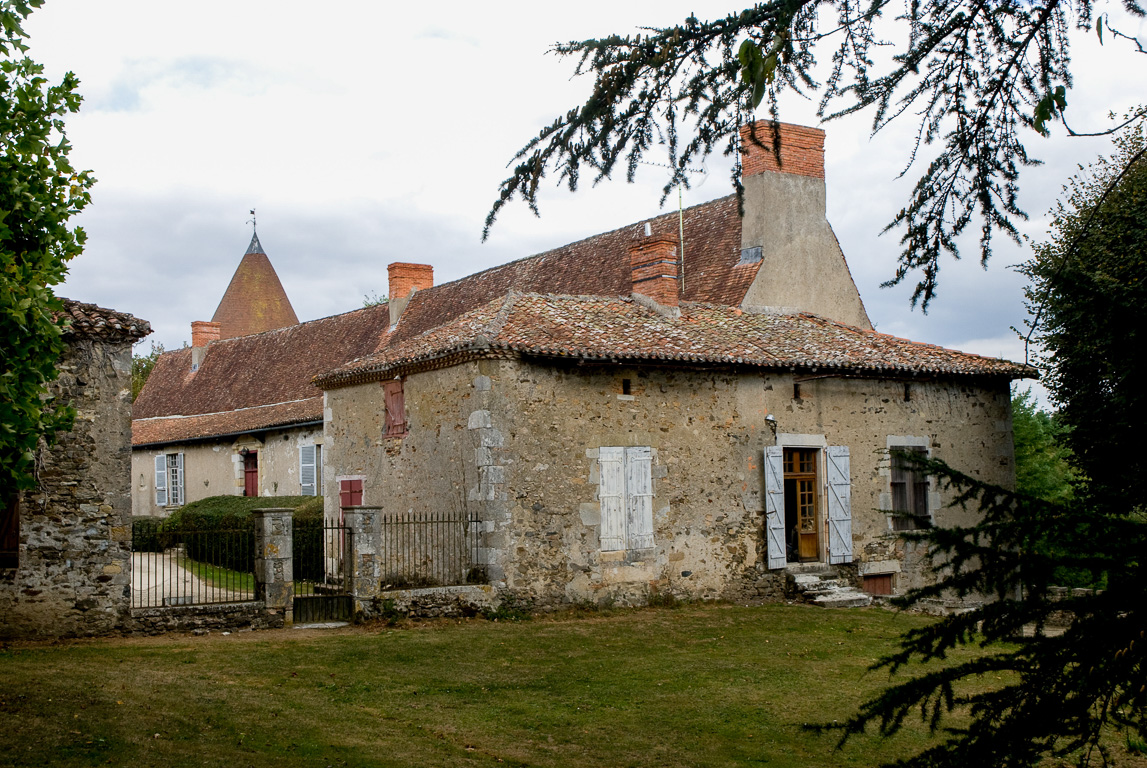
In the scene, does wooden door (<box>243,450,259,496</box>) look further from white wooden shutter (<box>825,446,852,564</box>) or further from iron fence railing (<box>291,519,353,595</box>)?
white wooden shutter (<box>825,446,852,564</box>)

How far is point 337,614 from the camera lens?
13.1 meters

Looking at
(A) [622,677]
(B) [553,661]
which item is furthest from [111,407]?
(A) [622,677]

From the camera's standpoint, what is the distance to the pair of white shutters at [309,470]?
885 inches

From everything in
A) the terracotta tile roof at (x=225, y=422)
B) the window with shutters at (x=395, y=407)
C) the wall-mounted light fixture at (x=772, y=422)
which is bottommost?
the wall-mounted light fixture at (x=772, y=422)

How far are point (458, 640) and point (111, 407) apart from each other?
492 cm

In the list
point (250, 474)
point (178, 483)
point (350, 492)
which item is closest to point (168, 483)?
point (178, 483)

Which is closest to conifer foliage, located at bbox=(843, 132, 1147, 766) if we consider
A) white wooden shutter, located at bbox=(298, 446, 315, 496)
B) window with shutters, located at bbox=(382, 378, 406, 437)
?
window with shutters, located at bbox=(382, 378, 406, 437)

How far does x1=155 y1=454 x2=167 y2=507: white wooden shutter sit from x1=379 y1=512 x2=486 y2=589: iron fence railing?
14.6 metres

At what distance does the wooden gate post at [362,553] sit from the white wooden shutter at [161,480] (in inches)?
648

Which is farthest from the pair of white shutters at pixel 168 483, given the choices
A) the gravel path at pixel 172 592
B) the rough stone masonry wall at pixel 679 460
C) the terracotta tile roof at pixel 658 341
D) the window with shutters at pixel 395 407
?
the rough stone masonry wall at pixel 679 460

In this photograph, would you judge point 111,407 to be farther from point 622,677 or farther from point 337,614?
point 622,677

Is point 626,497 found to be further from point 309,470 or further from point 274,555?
point 309,470

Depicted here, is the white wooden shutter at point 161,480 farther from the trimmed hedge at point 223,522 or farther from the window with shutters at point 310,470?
the window with shutters at point 310,470

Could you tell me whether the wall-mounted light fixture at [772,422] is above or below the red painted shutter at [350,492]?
above
